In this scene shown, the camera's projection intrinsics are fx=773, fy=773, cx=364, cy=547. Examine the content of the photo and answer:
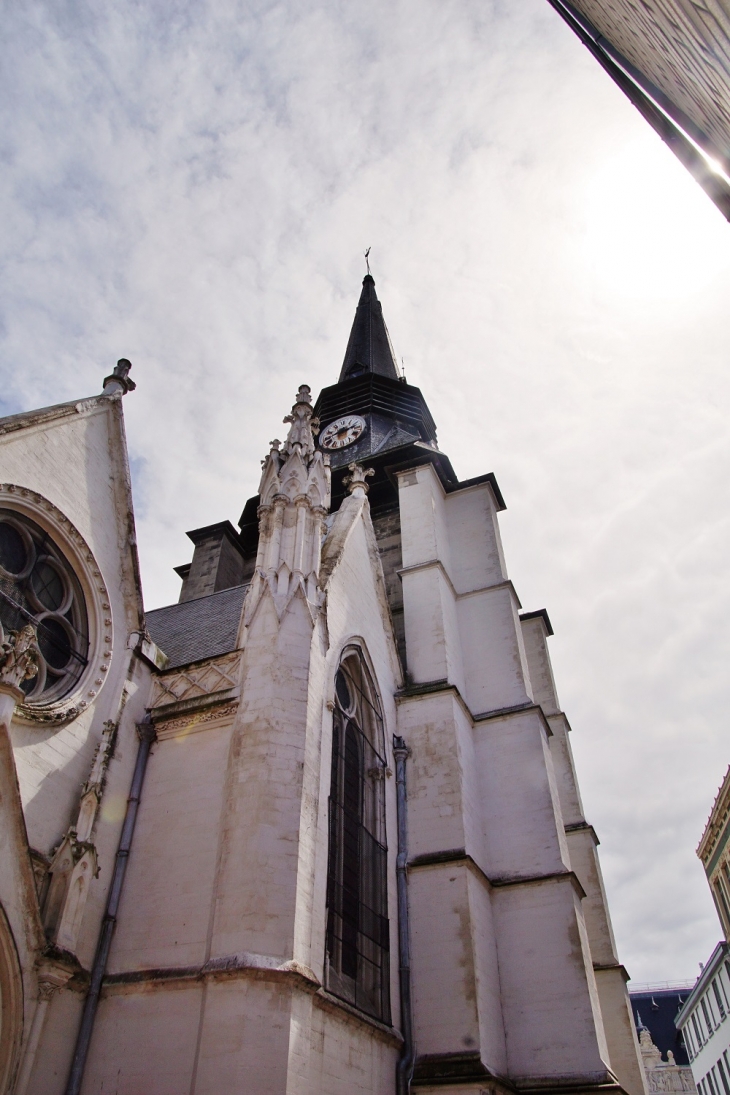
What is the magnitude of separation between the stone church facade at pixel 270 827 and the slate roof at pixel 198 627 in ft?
0.24

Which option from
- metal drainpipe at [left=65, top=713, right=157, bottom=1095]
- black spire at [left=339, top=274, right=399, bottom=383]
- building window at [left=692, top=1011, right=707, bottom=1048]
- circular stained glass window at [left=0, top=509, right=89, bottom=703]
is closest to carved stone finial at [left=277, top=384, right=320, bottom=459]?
circular stained glass window at [left=0, top=509, right=89, bottom=703]

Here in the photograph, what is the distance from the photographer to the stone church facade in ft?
21.1

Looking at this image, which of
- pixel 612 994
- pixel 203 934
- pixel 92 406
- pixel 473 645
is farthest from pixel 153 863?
pixel 612 994

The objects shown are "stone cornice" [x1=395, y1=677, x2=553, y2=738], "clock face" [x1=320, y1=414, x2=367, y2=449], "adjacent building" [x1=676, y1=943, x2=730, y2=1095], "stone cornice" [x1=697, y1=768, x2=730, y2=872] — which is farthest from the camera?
"adjacent building" [x1=676, y1=943, x2=730, y2=1095]

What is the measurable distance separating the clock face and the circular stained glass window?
14204 millimetres

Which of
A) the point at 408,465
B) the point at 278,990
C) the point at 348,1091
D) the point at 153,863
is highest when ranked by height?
the point at 408,465

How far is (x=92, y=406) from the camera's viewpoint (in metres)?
9.63

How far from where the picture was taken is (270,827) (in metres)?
7.21

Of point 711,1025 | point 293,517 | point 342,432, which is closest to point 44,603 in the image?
point 293,517

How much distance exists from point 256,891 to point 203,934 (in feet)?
2.32

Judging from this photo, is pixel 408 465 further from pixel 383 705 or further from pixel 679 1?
pixel 679 1

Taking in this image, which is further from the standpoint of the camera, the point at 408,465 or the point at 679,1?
the point at 408,465

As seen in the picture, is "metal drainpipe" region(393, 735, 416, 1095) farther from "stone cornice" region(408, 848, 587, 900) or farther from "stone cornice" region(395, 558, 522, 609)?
"stone cornice" region(395, 558, 522, 609)

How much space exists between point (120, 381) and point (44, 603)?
3.53m
